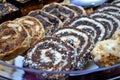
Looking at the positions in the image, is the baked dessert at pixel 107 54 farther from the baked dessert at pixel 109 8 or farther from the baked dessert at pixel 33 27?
the baked dessert at pixel 109 8

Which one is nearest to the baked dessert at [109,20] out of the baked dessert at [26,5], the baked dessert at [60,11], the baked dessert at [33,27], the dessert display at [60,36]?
the dessert display at [60,36]

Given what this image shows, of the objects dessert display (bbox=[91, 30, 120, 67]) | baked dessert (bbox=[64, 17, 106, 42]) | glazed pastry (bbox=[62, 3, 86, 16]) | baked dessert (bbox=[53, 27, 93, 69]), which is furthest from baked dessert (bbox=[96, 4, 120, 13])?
dessert display (bbox=[91, 30, 120, 67])

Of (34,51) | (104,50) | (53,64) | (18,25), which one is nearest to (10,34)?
(18,25)

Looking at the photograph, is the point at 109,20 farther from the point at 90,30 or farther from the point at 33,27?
the point at 33,27

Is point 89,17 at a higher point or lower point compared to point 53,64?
higher

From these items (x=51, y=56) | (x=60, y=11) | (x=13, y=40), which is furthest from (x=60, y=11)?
(x=51, y=56)

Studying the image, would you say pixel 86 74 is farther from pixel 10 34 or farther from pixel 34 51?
pixel 10 34
